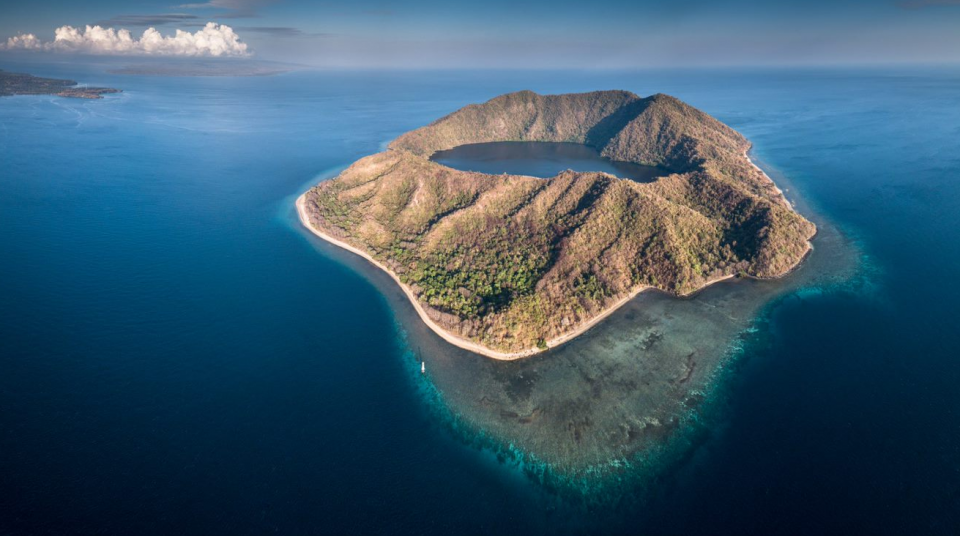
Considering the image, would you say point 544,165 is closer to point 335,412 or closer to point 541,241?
point 541,241

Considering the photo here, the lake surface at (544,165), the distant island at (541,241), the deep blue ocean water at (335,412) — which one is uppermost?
the lake surface at (544,165)

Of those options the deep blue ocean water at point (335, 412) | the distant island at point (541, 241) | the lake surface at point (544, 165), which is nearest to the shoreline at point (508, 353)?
the distant island at point (541, 241)

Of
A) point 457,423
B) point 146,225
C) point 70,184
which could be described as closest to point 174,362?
point 457,423

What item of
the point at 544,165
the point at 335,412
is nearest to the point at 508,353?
the point at 335,412

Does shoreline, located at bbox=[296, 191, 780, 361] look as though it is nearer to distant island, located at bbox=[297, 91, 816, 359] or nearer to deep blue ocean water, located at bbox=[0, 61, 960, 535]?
distant island, located at bbox=[297, 91, 816, 359]

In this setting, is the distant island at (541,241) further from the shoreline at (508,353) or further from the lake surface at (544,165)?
the lake surface at (544,165)

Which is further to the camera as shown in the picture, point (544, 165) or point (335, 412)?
point (544, 165)

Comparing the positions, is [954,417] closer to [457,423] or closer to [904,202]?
[457,423]

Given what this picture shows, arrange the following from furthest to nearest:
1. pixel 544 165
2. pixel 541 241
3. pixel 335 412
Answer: pixel 544 165
pixel 541 241
pixel 335 412

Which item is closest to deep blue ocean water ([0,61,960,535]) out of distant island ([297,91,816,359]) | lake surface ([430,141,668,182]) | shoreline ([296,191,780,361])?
shoreline ([296,191,780,361])
